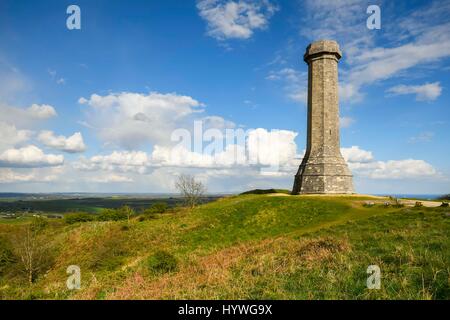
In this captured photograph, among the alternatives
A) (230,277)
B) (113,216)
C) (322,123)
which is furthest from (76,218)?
(230,277)

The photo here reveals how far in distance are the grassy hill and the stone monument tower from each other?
271 inches

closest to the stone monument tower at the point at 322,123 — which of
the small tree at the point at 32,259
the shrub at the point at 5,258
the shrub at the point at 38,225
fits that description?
the small tree at the point at 32,259

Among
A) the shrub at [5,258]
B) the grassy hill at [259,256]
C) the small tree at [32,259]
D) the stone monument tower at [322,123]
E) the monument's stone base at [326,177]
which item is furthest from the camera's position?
the stone monument tower at [322,123]

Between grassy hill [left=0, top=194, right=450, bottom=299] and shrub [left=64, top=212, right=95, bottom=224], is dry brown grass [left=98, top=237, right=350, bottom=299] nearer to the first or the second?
grassy hill [left=0, top=194, right=450, bottom=299]

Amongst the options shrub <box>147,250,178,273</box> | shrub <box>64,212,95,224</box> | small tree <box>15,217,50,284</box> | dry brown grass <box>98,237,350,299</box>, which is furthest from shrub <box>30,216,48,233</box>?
dry brown grass <box>98,237,350,299</box>

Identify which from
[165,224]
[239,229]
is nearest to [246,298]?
[239,229]

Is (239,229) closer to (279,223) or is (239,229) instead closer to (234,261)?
(279,223)

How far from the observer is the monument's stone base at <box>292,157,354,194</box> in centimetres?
3878

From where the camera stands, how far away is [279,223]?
92.7 feet

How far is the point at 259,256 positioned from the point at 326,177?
87.7 ft

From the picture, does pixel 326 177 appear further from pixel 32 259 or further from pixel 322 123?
pixel 32 259

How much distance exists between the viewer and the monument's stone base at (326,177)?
38.8m

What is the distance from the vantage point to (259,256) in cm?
1472

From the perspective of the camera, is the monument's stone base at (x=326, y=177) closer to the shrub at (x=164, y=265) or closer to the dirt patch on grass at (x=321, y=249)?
the dirt patch on grass at (x=321, y=249)
